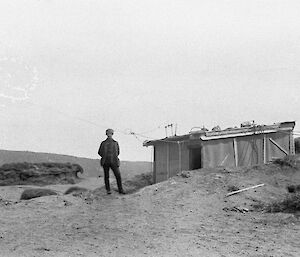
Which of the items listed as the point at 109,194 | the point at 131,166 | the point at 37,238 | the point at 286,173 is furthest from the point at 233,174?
the point at 131,166

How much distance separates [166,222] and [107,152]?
4.53 m

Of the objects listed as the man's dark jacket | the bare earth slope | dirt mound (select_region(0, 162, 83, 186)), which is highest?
the man's dark jacket

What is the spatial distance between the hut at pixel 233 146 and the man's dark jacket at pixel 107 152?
6.32m

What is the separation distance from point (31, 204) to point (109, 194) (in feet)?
8.68

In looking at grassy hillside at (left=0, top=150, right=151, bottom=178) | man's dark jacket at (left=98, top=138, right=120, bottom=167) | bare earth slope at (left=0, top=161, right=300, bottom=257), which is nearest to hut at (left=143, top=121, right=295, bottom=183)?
bare earth slope at (left=0, top=161, right=300, bottom=257)

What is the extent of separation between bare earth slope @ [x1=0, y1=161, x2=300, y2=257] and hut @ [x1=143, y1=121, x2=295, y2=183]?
3.82 meters

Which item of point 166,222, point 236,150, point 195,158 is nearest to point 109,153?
point 166,222

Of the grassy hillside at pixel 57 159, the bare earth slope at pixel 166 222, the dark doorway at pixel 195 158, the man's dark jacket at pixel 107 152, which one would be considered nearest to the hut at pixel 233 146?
the dark doorway at pixel 195 158

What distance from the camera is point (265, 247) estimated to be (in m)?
9.27

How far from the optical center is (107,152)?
51.9ft

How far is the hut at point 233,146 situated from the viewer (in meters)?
21.8

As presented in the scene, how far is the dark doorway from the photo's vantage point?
22.8m

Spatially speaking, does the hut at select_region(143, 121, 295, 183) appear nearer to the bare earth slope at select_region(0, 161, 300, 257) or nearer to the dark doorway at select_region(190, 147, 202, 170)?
the dark doorway at select_region(190, 147, 202, 170)

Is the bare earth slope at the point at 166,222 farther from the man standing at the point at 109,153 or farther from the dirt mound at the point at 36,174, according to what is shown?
the dirt mound at the point at 36,174
